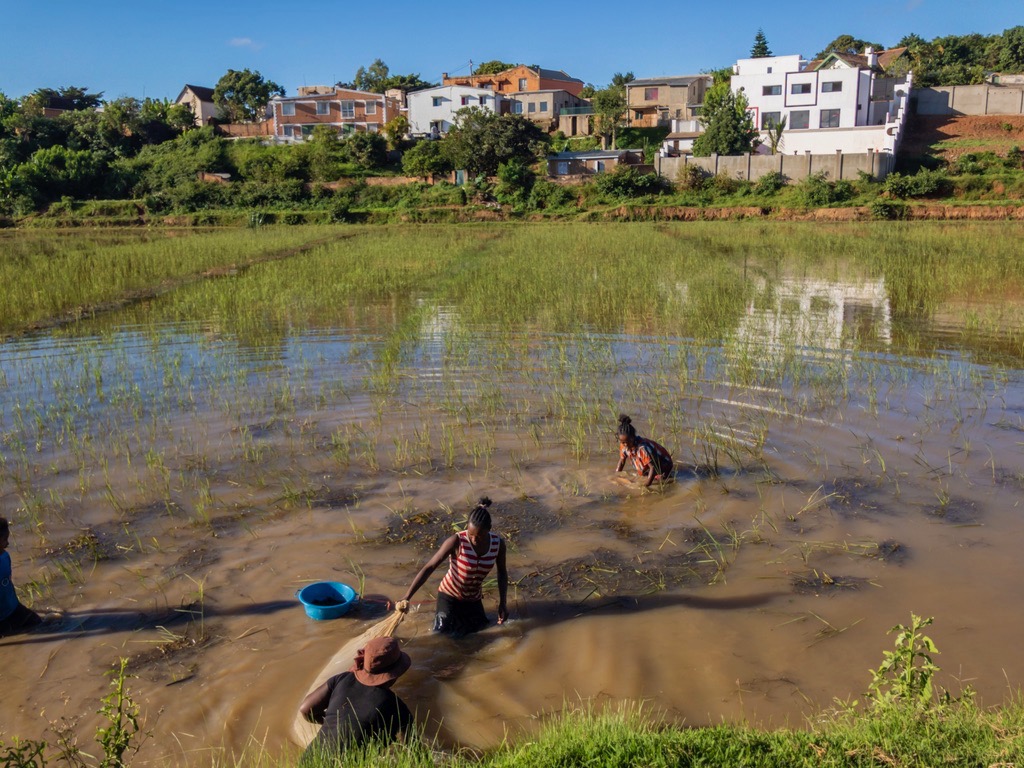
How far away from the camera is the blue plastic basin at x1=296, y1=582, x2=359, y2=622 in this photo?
4.28m

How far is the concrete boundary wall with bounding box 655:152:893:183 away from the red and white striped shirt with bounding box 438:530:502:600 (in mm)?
35789

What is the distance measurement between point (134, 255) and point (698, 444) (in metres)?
20.0

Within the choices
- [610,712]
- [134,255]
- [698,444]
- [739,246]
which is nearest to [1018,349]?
[698,444]

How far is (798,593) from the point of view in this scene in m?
4.51

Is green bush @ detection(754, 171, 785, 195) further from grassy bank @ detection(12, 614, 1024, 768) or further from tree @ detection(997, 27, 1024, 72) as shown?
grassy bank @ detection(12, 614, 1024, 768)

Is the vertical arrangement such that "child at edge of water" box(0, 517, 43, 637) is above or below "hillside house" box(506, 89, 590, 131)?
below

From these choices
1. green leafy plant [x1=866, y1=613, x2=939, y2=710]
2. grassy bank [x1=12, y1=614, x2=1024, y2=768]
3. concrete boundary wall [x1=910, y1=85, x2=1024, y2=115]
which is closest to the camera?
grassy bank [x1=12, y1=614, x2=1024, y2=768]

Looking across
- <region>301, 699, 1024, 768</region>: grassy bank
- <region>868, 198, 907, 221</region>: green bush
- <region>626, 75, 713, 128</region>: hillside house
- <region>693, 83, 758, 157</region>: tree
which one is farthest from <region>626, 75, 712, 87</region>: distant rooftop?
<region>301, 699, 1024, 768</region>: grassy bank

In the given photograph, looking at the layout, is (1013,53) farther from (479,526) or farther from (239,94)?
(479,526)

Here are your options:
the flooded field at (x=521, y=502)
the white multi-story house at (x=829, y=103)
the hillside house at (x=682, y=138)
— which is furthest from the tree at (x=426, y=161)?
the flooded field at (x=521, y=502)

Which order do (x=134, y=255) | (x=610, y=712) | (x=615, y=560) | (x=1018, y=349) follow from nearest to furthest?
(x=610, y=712) < (x=615, y=560) < (x=1018, y=349) < (x=134, y=255)

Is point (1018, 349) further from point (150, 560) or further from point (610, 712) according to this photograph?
point (150, 560)

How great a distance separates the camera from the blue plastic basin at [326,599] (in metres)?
4.28

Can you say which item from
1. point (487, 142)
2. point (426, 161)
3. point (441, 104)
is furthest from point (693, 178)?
point (441, 104)
